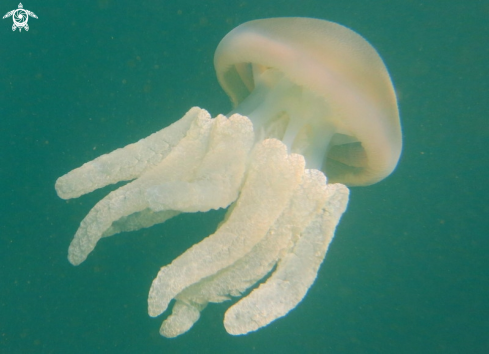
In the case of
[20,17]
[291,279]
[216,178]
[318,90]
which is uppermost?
[20,17]

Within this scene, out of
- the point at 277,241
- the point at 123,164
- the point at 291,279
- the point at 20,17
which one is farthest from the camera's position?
the point at 20,17

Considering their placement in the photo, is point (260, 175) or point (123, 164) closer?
point (260, 175)

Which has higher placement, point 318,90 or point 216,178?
point 318,90

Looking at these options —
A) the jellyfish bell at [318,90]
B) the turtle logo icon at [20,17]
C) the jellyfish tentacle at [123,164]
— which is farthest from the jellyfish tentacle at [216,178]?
the turtle logo icon at [20,17]

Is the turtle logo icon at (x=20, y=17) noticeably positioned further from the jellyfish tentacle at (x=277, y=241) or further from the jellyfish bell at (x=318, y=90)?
the jellyfish tentacle at (x=277, y=241)

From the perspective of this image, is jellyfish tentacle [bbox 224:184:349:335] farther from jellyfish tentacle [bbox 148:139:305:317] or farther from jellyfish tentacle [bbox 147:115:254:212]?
jellyfish tentacle [bbox 147:115:254:212]

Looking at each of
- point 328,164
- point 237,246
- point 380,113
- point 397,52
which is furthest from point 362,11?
point 237,246

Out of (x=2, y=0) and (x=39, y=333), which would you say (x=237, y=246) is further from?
(x=2, y=0)

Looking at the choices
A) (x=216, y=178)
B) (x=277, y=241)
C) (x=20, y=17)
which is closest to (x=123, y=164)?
(x=216, y=178)

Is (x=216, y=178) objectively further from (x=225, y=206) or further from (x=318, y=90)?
(x=318, y=90)
